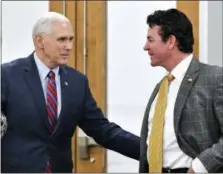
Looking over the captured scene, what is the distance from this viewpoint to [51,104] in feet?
11.5

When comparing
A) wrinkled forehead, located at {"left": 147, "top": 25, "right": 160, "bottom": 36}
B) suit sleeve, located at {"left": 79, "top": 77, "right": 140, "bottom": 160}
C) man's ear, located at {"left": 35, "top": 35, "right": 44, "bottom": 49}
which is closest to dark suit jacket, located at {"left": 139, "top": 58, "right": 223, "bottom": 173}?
wrinkled forehead, located at {"left": 147, "top": 25, "right": 160, "bottom": 36}

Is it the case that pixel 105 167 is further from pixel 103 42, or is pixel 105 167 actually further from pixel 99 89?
pixel 103 42

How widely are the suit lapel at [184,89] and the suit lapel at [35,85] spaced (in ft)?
2.36

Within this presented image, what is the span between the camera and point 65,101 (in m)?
3.52

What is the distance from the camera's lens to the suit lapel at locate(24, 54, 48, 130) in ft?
11.3

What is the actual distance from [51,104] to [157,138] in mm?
644

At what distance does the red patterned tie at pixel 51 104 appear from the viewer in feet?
11.4

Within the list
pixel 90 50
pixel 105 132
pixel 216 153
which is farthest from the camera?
pixel 90 50

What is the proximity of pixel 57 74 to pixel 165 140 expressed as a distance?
2.53 ft

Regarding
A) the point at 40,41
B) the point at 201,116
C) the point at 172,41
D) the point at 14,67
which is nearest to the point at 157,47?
the point at 172,41

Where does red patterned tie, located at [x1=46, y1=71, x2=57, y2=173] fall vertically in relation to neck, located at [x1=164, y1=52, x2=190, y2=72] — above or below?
below

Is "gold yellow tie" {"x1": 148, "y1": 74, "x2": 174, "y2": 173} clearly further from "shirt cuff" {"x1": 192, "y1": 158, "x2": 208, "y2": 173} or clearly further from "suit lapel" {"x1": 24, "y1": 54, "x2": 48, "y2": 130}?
"suit lapel" {"x1": 24, "y1": 54, "x2": 48, "y2": 130}

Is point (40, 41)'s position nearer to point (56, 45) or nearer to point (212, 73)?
point (56, 45)

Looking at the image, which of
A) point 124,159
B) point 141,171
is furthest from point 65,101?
point 124,159
